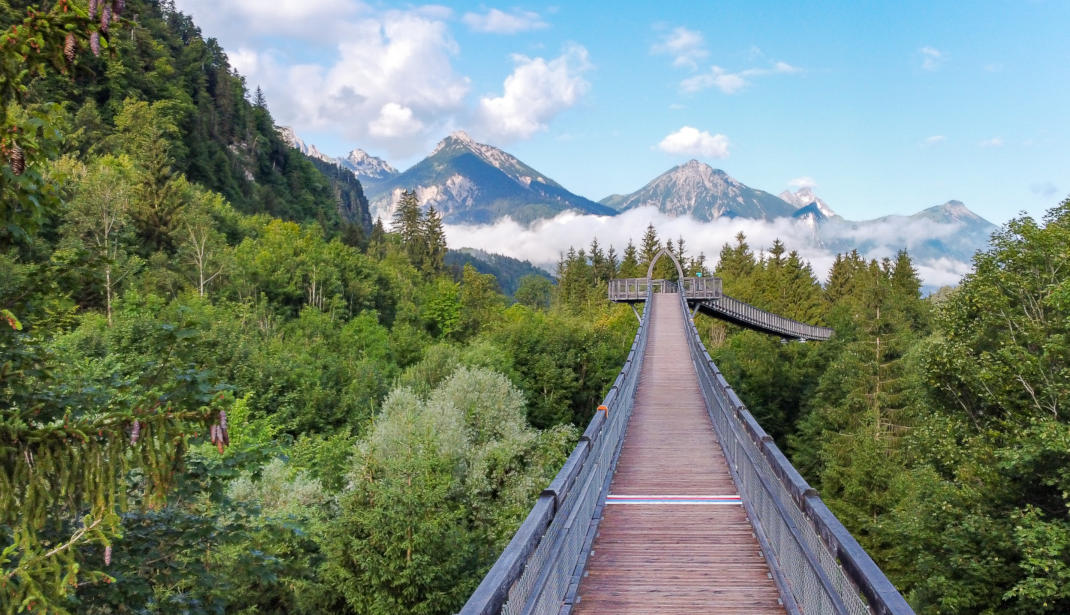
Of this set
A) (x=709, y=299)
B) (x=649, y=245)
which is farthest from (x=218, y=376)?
(x=649, y=245)

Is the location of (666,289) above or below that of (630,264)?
below

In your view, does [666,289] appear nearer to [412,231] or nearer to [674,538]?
[674,538]

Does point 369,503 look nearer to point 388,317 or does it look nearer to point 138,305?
point 138,305

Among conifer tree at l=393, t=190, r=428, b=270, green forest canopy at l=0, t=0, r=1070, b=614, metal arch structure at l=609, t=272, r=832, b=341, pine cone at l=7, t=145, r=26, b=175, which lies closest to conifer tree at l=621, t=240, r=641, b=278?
green forest canopy at l=0, t=0, r=1070, b=614

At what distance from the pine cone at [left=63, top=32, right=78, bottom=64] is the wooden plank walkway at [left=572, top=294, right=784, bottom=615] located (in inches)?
209

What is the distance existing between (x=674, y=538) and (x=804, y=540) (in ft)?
6.48

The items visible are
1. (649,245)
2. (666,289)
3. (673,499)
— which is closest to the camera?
(673,499)

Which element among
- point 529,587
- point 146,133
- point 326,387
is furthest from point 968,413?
point 146,133

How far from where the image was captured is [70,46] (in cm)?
365

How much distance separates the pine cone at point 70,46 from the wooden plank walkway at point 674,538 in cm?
530

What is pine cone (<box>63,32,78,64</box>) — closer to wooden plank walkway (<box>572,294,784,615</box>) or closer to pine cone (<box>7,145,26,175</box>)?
pine cone (<box>7,145,26,175</box>)

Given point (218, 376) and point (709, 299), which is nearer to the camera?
point (218, 376)

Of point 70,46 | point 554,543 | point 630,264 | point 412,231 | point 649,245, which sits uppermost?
point 412,231

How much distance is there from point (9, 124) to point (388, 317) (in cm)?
6244
